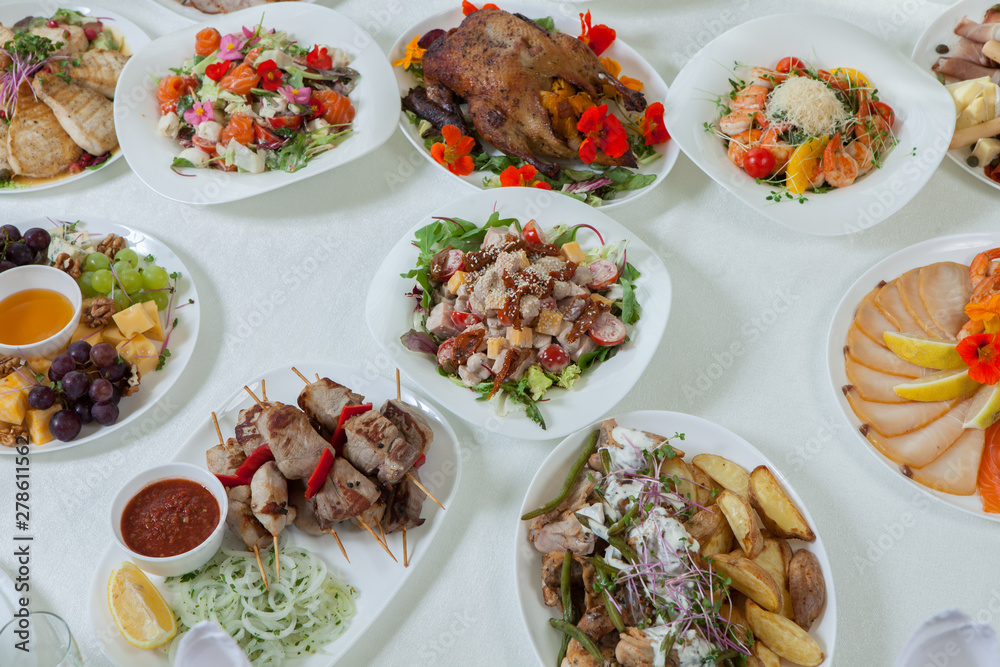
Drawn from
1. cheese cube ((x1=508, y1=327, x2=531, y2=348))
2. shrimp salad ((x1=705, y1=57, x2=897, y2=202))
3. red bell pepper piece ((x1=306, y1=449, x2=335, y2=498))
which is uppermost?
shrimp salad ((x1=705, y1=57, x2=897, y2=202))

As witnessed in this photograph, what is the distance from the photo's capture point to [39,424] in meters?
2.89

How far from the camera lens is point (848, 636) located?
8.84 feet

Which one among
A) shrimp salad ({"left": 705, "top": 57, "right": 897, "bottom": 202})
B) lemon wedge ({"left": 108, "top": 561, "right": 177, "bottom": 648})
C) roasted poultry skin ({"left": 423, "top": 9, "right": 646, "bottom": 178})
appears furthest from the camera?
roasted poultry skin ({"left": 423, "top": 9, "right": 646, "bottom": 178})

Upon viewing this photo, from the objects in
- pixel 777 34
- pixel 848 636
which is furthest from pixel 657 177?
pixel 848 636

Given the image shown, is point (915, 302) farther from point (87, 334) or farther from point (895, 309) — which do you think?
point (87, 334)

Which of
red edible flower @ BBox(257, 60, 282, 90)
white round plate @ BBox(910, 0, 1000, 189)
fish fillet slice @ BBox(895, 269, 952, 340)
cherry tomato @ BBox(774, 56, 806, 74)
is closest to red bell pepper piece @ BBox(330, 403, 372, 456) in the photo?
red edible flower @ BBox(257, 60, 282, 90)

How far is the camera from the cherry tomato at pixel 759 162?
10.8ft

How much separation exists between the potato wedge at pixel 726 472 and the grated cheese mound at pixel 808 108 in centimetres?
174

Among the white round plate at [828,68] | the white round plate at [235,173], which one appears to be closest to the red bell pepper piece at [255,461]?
the white round plate at [235,173]

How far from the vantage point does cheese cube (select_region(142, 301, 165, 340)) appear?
3.11m

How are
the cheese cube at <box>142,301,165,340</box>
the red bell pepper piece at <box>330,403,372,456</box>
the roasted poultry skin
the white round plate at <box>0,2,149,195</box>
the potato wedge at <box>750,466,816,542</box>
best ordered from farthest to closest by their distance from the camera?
the white round plate at <box>0,2,149,195</box> < the roasted poultry skin < the cheese cube at <box>142,301,165,340</box> < the red bell pepper piece at <box>330,403,372,456</box> < the potato wedge at <box>750,466,816,542</box>

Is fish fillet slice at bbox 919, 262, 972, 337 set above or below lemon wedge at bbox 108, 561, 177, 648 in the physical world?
above

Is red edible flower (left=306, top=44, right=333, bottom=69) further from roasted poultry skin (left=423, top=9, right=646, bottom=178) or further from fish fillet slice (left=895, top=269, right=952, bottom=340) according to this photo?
fish fillet slice (left=895, top=269, right=952, bottom=340)

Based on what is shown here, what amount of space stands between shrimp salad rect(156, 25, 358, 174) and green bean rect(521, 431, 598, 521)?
79.1 inches
